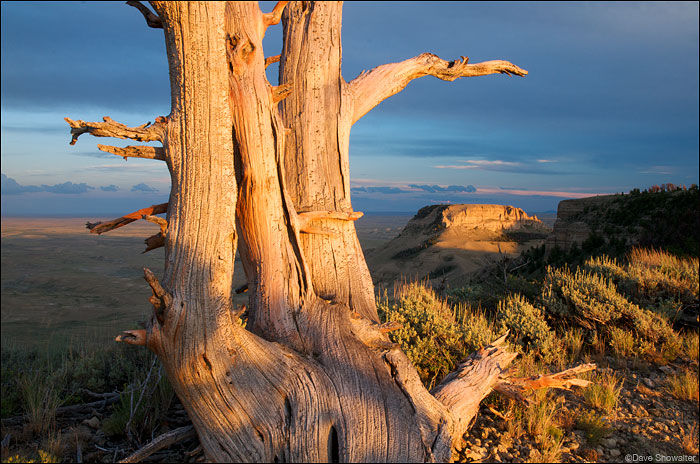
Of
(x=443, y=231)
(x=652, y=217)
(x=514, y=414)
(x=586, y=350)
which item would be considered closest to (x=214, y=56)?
(x=514, y=414)

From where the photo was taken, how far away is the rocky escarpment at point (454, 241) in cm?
2900

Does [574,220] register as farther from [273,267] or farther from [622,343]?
[273,267]

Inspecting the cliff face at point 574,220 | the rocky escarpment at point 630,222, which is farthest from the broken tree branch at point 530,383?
the cliff face at point 574,220

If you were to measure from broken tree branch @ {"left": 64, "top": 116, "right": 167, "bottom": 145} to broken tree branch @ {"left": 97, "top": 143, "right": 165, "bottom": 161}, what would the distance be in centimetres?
10

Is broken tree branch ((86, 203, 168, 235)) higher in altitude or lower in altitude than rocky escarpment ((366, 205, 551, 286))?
higher

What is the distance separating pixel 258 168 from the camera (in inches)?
139

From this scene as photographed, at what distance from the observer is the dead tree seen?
2.94 meters

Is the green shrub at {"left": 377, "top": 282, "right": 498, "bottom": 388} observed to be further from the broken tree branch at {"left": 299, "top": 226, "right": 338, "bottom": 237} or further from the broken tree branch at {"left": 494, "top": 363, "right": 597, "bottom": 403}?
the broken tree branch at {"left": 299, "top": 226, "right": 338, "bottom": 237}

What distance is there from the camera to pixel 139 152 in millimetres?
3184

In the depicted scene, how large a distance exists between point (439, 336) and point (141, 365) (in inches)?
155

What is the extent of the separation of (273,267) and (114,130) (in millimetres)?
1591

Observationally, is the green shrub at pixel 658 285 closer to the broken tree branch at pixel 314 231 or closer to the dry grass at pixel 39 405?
the broken tree branch at pixel 314 231

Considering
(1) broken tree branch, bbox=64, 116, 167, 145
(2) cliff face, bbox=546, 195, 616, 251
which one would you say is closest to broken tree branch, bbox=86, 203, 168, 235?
(1) broken tree branch, bbox=64, 116, 167, 145

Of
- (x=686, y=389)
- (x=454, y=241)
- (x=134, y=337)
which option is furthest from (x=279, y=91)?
(x=454, y=241)
